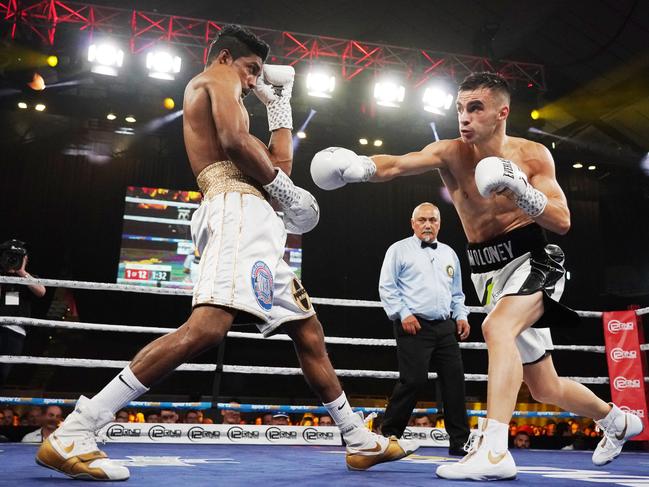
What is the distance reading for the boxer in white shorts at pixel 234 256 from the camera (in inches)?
62.2

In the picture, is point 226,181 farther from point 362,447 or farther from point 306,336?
point 362,447

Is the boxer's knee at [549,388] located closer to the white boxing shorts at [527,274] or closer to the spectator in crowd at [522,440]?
the white boxing shorts at [527,274]

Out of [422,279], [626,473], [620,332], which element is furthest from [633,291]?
[626,473]

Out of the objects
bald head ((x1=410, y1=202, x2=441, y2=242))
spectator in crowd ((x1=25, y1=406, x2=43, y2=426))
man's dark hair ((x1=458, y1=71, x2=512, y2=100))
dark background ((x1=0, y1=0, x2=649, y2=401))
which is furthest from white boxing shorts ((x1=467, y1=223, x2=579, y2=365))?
dark background ((x1=0, y1=0, x2=649, y2=401))

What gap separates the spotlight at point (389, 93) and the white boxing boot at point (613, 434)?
6608 mm

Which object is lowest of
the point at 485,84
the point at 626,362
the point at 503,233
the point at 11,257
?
the point at 626,362

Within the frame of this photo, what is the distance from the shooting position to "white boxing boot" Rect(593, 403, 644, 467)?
2.22 m

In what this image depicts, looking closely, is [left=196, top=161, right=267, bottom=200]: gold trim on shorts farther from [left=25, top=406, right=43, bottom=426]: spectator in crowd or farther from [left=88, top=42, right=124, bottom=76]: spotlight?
[left=88, top=42, right=124, bottom=76]: spotlight

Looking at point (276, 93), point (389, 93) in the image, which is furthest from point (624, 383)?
point (389, 93)

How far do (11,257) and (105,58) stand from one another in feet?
15.6

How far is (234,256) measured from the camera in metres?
A: 1.70

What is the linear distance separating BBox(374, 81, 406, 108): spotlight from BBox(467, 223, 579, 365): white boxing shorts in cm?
648

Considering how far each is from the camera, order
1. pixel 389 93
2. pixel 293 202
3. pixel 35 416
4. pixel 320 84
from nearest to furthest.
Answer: pixel 293 202 < pixel 35 416 < pixel 320 84 < pixel 389 93

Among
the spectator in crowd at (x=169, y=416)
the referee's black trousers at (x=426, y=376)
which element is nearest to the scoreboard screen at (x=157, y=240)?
the spectator in crowd at (x=169, y=416)
